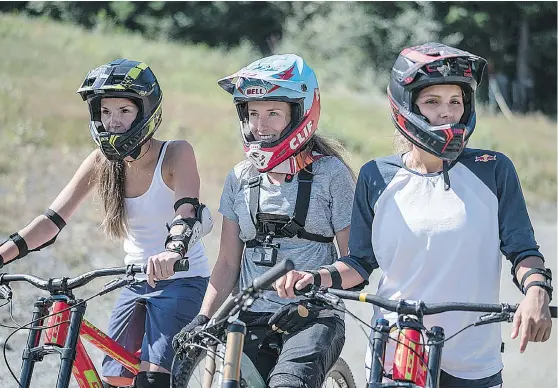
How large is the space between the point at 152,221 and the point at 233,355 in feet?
6.53

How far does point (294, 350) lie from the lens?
4527 mm

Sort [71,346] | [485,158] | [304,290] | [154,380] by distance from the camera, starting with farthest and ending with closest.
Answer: [154,380] → [71,346] → [485,158] → [304,290]

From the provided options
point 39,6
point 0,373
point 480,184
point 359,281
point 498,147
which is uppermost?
point 39,6

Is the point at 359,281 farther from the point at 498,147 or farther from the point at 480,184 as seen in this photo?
the point at 498,147

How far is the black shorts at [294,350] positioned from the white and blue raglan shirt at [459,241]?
0.35 metres

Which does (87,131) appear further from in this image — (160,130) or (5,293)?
(5,293)

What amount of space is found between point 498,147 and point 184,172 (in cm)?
2003

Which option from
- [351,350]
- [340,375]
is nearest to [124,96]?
→ [340,375]

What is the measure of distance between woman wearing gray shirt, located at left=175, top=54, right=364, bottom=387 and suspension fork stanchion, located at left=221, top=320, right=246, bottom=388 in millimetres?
969

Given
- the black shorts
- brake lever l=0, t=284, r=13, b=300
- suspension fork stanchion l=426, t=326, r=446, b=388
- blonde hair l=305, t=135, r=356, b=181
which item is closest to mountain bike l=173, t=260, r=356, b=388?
the black shorts

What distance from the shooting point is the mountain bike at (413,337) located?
355 centimetres

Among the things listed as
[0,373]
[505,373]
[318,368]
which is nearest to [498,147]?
[505,373]

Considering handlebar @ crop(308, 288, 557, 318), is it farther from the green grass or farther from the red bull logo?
the green grass

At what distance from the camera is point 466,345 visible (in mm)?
4156
